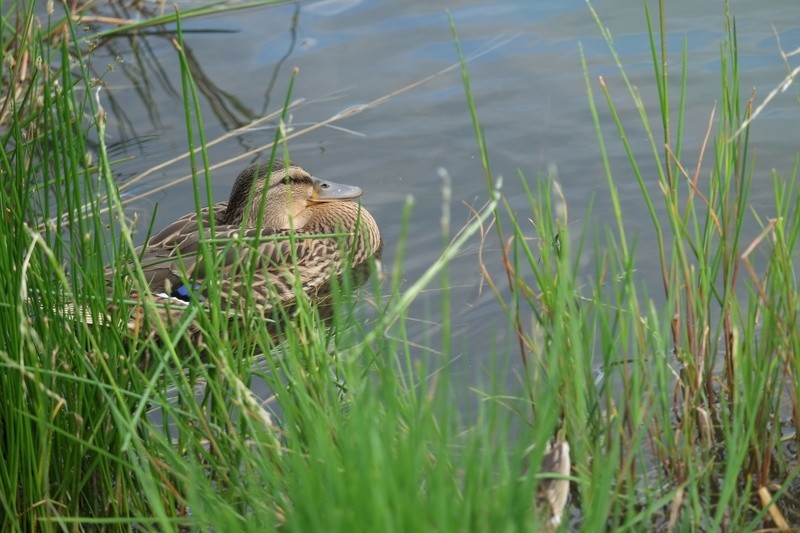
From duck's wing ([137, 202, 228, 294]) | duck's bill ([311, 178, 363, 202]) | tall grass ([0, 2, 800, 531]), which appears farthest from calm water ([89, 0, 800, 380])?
tall grass ([0, 2, 800, 531])

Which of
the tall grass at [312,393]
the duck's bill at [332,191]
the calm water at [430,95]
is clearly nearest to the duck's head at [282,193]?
the duck's bill at [332,191]

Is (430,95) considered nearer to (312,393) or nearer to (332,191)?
(332,191)

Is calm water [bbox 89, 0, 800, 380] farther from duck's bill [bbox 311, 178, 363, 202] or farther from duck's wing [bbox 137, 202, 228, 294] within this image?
duck's wing [bbox 137, 202, 228, 294]

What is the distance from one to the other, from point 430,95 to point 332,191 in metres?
0.99

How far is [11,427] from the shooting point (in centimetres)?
271

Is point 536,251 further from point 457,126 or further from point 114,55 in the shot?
point 114,55

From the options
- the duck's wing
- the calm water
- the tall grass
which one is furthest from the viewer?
the calm water

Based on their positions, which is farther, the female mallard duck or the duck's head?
the duck's head

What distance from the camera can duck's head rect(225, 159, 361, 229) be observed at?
6.13 meters

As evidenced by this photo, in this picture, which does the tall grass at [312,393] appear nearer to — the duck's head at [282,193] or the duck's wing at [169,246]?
the duck's wing at [169,246]

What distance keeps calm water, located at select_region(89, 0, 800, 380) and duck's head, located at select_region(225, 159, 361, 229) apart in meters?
0.20

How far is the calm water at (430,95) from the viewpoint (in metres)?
6.07

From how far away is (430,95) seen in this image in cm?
703

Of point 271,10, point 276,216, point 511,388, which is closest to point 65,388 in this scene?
point 511,388
